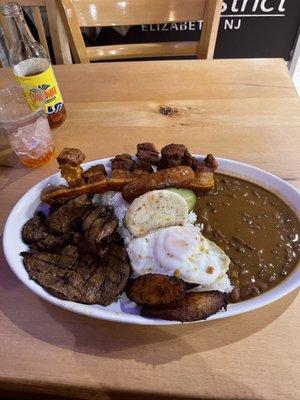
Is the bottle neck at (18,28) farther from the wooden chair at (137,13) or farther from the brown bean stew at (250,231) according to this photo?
the brown bean stew at (250,231)

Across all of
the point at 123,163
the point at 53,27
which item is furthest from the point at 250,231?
the point at 53,27

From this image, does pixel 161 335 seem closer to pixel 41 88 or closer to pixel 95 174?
pixel 95 174

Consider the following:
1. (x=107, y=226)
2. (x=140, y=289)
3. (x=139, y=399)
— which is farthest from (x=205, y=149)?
(x=139, y=399)

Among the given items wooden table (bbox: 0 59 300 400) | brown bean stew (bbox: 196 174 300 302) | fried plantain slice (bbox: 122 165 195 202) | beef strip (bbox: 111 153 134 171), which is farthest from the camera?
beef strip (bbox: 111 153 134 171)

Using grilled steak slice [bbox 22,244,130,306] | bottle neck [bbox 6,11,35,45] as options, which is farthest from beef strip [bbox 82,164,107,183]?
bottle neck [bbox 6,11,35,45]

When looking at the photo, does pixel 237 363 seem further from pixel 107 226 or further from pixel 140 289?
pixel 107 226

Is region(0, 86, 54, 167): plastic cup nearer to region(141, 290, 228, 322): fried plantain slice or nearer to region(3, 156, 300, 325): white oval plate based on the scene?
region(3, 156, 300, 325): white oval plate
